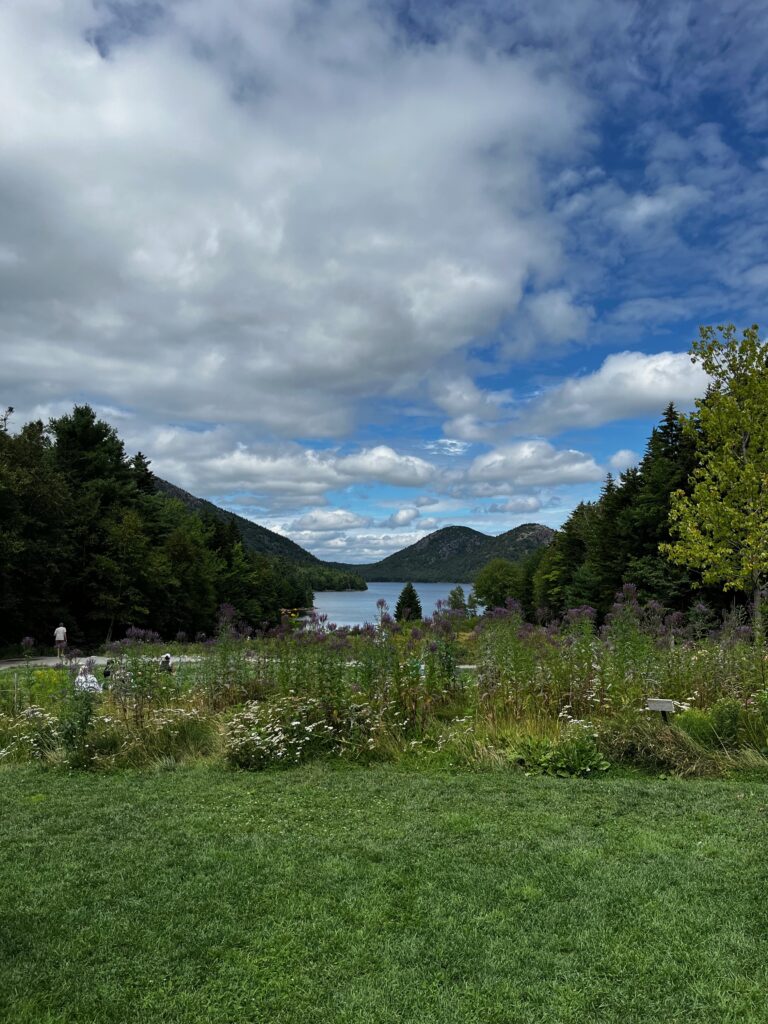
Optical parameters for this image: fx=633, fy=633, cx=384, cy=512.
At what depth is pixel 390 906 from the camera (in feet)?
10.5

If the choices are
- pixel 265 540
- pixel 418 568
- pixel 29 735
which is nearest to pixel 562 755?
pixel 29 735

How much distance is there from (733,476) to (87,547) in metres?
27.4

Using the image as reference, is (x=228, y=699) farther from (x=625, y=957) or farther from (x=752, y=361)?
(x=752, y=361)

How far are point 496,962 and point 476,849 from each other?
3.91 ft

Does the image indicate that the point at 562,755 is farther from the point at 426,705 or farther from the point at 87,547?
the point at 87,547

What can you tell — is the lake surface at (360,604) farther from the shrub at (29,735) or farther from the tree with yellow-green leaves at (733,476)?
the tree with yellow-green leaves at (733,476)

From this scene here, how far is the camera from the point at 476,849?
3.89 m

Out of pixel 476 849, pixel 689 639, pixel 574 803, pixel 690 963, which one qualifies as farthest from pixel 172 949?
pixel 689 639

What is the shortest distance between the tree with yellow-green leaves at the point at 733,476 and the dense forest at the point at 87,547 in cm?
2106

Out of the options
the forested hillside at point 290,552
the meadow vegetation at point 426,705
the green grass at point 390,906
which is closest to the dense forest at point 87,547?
the meadow vegetation at point 426,705

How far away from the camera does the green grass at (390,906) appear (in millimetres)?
2486

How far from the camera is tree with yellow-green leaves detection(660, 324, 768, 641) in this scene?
12.4m

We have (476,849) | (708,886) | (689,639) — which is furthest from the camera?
(689,639)

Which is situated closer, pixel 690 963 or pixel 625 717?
pixel 690 963
